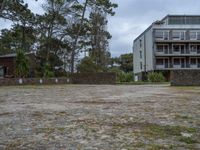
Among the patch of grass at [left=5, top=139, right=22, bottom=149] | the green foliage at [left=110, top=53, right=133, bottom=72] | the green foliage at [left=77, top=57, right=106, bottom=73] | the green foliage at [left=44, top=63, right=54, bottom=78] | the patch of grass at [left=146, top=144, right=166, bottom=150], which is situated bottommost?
the patch of grass at [left=146, top=144, right=166, bottom=150]

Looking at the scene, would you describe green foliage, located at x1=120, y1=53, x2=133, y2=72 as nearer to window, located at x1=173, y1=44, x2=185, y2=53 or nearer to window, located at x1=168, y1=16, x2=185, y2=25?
window, located at x1=168, y1=16, x2=185, y2=25

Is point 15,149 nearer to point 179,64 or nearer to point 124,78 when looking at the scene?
point 124,78

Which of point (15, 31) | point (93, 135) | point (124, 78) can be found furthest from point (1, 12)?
point (93, 135)

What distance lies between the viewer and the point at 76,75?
34.2 meters

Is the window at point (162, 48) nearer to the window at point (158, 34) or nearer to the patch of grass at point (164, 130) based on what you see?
the window at point (158, 34)

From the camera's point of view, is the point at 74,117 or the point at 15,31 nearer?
the point at 74,117

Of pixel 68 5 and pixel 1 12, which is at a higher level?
pixel 68 5

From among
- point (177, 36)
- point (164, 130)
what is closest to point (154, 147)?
point (164, 130)

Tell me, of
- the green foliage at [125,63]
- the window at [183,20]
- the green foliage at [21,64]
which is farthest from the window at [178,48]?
the green foliage at [21,64]

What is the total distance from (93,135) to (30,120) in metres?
1.67

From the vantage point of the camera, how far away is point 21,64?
2983cm

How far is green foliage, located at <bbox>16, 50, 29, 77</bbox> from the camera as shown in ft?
96.5

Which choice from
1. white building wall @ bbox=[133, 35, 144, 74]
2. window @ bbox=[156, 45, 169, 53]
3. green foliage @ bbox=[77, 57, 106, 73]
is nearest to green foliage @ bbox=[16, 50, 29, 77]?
green foliage @ bbox=[77, 57, 106, 73]

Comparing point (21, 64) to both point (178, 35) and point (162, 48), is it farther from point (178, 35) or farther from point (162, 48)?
point (178, 35)
